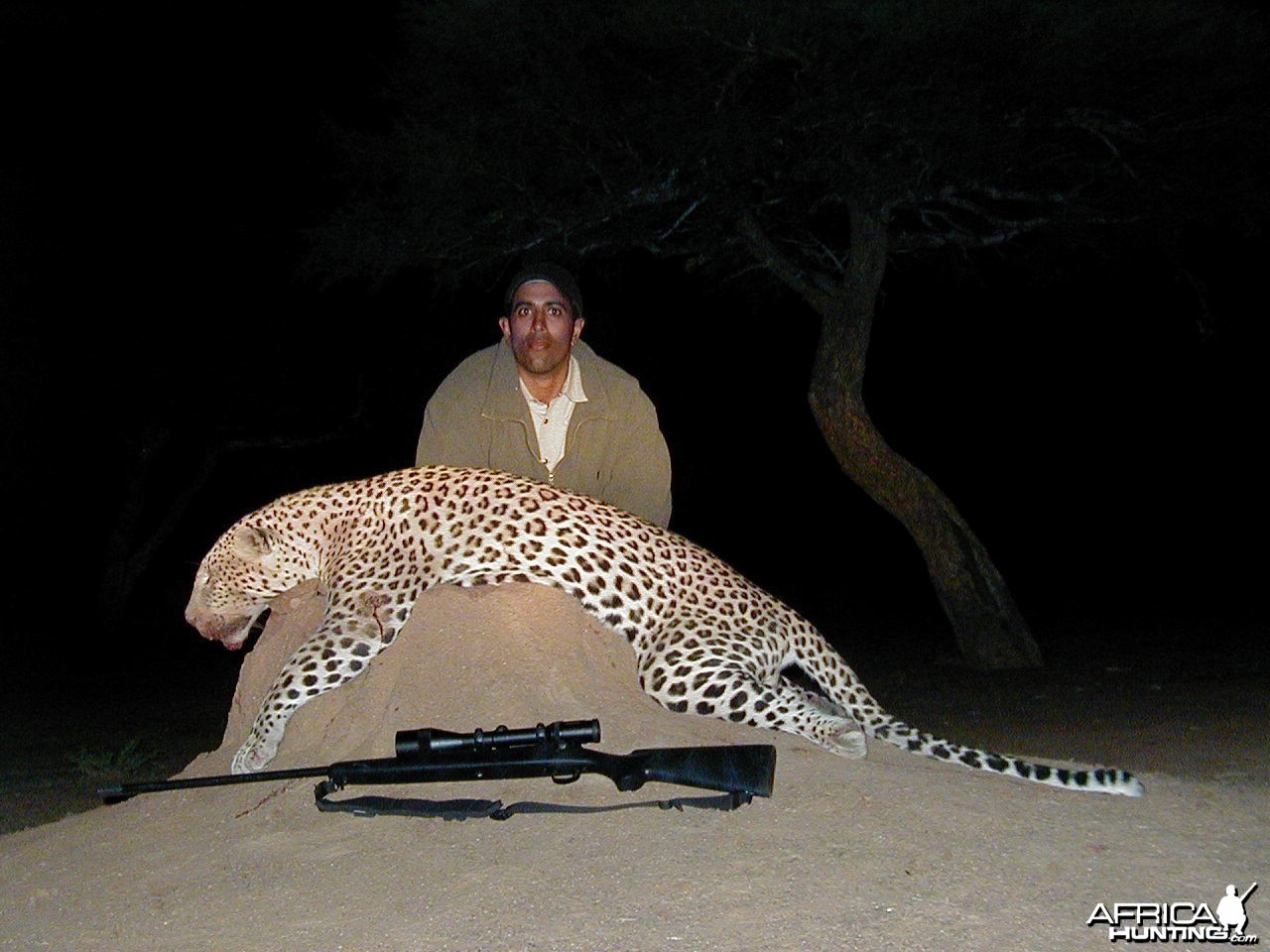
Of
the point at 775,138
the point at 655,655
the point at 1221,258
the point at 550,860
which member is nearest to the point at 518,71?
the point at 775,138

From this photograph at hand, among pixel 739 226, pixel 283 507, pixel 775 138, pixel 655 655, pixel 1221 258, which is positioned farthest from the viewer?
pixel 1221 258

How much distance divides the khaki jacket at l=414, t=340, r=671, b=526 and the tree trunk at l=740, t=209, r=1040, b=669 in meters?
5.27

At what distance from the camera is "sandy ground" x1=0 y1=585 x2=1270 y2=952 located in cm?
303

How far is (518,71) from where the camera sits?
10.4 m

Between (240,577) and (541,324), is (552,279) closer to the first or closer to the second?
(541,324)

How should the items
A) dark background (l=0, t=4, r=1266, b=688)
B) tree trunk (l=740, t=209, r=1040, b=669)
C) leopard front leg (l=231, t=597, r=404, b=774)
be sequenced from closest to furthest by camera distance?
leopard front leg (l=231, t=597, r=404, b=774), tree trunk (l=740, t=209, r=1040, b=669), dark background (l=0, t=4, r=1266, b=688)

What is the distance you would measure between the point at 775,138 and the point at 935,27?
1358mm

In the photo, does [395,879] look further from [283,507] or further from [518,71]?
[518,71]

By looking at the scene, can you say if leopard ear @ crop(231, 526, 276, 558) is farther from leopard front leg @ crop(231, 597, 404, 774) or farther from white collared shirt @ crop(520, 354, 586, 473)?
white collared shirt @ crop(520, 354, 586, 473)

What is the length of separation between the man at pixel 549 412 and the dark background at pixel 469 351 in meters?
6.38

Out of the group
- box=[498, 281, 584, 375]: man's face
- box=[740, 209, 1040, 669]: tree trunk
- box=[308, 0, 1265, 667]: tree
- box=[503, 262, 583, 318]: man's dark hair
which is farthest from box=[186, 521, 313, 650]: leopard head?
box=[740, 209, 1040, 669]: tree trunk

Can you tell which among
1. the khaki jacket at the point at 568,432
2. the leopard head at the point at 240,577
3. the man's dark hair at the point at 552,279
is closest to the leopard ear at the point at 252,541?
the leopard head at the point at 240,577

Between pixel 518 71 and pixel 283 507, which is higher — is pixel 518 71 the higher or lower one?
the higher one

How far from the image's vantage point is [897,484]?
36.2 feet
